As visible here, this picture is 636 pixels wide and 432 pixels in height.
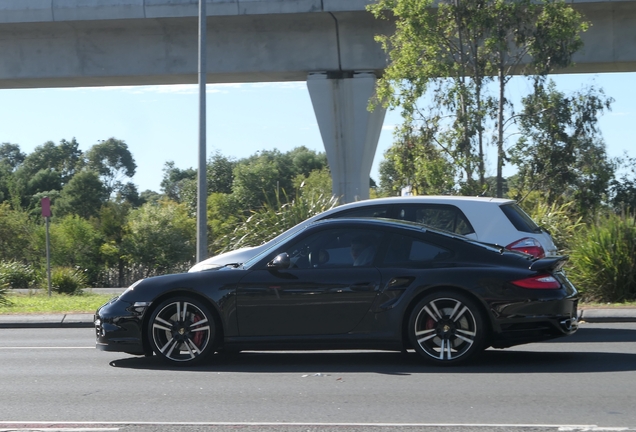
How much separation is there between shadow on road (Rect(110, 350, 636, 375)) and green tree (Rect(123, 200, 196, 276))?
94.0 feet

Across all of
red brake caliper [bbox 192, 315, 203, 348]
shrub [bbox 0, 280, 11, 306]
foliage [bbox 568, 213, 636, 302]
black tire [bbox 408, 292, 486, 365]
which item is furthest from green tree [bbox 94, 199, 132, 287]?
black tire [bbox 408, 292, 486, 365]

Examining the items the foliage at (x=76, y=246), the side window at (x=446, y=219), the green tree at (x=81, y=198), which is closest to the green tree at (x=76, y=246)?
the foliage at (x=76, y=246)

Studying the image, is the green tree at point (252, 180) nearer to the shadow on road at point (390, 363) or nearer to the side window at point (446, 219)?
the side window at point (446, 219)

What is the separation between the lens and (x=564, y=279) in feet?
27.8

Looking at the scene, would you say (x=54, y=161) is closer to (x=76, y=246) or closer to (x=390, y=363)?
(x=76, y=246)

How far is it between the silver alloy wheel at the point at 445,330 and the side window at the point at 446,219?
2.41 meters

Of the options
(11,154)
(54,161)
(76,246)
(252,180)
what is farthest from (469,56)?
(11,154)

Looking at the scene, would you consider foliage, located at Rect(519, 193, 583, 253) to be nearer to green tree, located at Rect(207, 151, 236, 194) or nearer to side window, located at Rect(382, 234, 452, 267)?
side window, located at Rect(382, 234, 452, 267)

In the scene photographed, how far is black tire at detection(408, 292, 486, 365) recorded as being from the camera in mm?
8086

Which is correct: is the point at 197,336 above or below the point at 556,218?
below

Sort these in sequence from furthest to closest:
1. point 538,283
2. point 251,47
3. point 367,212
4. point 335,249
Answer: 1. point 251,47
2. point 367,212
3. point 335,249
4. point 538,283

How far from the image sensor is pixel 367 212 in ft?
35.9

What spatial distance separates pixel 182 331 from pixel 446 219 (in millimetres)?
3595

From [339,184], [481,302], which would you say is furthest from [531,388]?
[339,184]
